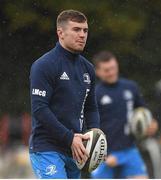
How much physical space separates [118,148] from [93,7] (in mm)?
3028

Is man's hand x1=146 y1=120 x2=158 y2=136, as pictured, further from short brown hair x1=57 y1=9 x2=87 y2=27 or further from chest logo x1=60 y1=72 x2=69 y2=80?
chest logo x1=60 y1=72 x2=69 y2=80

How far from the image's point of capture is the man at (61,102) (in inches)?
266

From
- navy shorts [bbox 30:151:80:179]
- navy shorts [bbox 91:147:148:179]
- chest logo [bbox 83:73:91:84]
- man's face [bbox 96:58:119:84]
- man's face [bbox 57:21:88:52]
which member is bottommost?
navy shorts [bbox 91:147:148:179]

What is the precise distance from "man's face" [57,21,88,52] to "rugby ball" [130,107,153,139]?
3758 mm

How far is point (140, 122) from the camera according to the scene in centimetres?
1116

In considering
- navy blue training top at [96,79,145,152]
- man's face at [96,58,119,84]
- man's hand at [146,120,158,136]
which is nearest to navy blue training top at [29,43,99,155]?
man's face at [96,58,119,84]

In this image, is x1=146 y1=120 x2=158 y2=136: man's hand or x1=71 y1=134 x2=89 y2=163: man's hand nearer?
x1=71 y1=134 x2=89 y2=163: man's hand

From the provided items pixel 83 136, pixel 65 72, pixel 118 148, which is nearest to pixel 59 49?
pixel 65 72

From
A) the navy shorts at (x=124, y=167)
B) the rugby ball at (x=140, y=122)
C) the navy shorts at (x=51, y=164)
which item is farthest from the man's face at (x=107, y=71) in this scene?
the navy shorts at (x=51, y=164)

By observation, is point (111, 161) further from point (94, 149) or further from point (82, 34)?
point (82, 34)

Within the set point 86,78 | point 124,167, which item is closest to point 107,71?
point 124,167

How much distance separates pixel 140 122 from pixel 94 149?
425 cm

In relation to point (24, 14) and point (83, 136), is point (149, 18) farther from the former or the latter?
point (83, 136)

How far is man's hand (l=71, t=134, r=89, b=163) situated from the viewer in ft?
22.1
